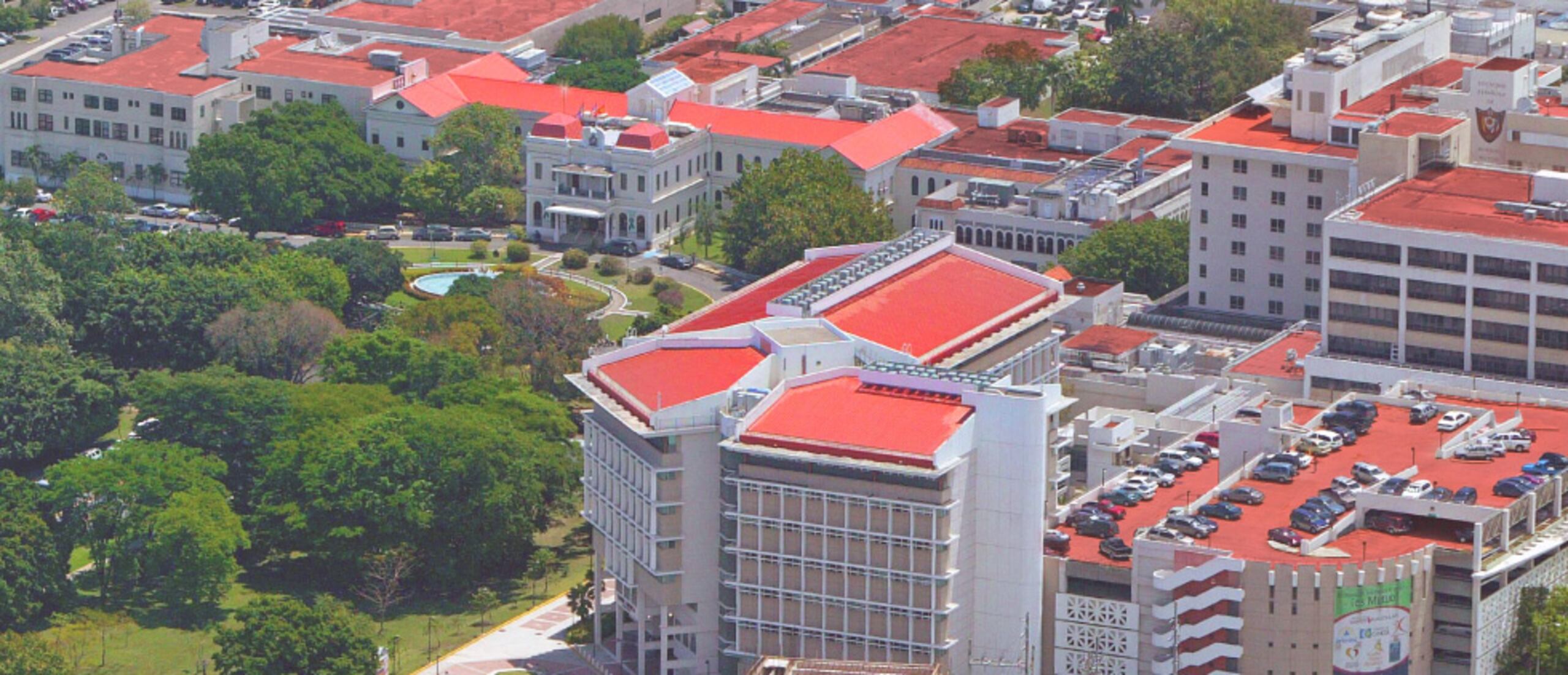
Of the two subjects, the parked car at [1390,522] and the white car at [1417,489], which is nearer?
the parked car at [1390,522]

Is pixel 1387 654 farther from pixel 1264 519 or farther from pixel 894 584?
pixel 894 584

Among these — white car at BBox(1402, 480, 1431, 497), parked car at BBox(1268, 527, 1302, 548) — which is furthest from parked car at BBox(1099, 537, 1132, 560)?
white car at BBox(1402, 480, 1431, 497)

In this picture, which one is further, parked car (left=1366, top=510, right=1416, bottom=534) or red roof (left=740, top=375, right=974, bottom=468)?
parked car (left=1366, top=510, right=1416, bottom=534)

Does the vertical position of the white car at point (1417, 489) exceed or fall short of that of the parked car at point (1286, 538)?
it exceeds it

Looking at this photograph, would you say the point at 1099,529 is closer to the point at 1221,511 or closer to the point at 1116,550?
the point at 1116,550

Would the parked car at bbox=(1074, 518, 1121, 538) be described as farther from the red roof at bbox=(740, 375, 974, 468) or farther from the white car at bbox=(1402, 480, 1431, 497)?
the white car at bbox=(1402, 480, 1431, 497)

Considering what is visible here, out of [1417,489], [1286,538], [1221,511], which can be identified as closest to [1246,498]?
[1221,511]

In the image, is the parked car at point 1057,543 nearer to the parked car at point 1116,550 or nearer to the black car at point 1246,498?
the parked car at point 1116,550

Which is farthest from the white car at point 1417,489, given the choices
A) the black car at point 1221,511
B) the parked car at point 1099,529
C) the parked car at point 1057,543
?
the parked car at point 1057,543
